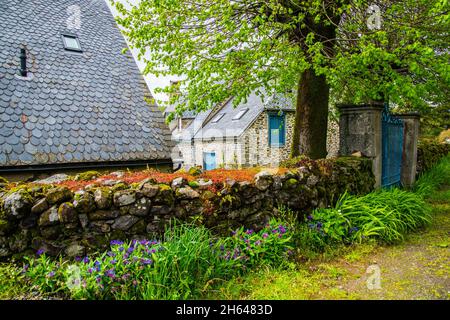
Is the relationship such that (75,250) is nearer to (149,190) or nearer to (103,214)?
(103,214)

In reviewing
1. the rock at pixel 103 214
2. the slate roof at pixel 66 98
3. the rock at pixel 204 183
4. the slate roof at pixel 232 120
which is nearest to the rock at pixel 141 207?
the rock at pixel 103 214

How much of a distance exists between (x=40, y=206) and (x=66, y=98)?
Answer: 5.42 m

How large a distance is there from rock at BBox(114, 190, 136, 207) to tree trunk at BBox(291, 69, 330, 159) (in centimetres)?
424

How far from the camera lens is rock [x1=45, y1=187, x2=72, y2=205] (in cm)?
346

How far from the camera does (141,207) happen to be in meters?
3.76

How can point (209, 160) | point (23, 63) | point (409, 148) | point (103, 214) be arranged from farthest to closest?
1. point (209, 160)
2. point (409, 148)
3. point (23, 63)
4. point (103, 214)

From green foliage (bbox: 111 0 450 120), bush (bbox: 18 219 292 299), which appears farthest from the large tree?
bush (bbox: 18 219 292 299)

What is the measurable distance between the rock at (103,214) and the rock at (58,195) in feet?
1.01

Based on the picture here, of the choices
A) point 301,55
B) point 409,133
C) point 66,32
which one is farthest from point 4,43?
point 409,133

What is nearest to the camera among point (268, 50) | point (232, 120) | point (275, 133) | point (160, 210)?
point (160, 210)

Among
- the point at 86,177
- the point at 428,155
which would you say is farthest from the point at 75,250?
the point at 428,155

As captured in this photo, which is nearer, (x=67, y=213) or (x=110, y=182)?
(x=67, y=213)
